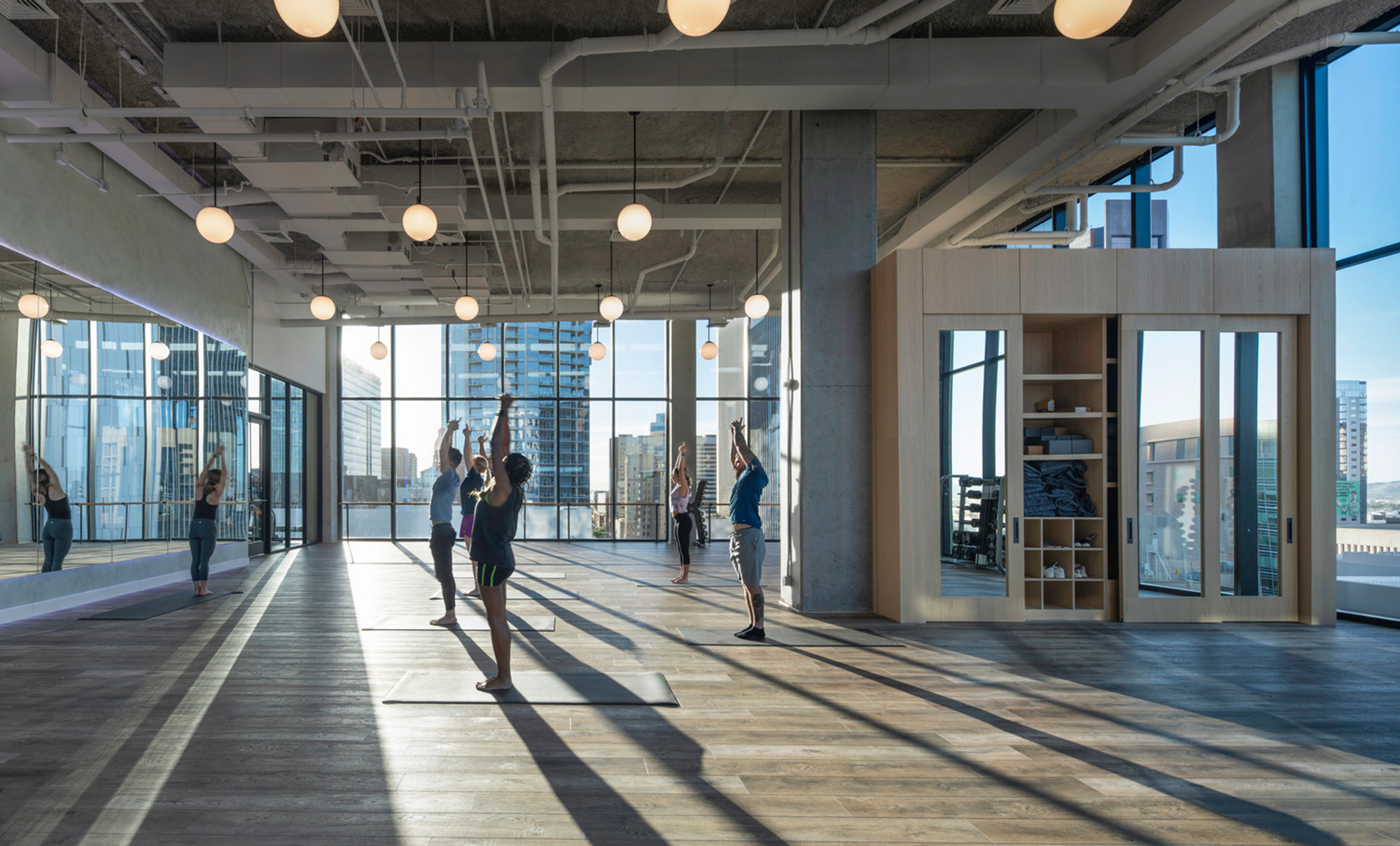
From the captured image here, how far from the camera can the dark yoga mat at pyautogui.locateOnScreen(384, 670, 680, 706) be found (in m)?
4.41

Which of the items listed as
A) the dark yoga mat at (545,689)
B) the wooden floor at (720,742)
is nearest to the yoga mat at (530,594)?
the wooden floor at (720,742)

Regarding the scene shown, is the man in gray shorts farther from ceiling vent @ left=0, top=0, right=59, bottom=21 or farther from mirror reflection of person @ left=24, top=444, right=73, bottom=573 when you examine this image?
mirror reflection of person @ left=24, top=444, right=73, bottom=573

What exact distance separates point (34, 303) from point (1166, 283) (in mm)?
9994

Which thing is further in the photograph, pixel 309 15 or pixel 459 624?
pixel 459 624

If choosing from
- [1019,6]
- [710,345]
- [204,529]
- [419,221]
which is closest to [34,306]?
[204,529]

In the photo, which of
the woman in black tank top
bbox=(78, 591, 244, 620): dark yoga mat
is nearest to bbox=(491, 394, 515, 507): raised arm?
the woman in black tank top

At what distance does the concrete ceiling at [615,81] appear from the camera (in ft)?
19.4

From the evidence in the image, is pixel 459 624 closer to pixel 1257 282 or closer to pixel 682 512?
pixel 682 512

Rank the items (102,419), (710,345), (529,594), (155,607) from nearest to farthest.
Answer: (155,607)
(102,419)
(529,594)
(710,345)

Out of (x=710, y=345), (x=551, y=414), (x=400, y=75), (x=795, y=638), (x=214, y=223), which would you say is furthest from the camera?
(x=551, y=414)

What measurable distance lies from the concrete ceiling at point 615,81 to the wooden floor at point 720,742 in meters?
4.30

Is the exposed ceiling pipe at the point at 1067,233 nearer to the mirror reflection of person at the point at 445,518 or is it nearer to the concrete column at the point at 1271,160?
the concrete column at the point at 1271,160

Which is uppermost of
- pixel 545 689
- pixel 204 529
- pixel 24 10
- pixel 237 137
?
pixel 24 10

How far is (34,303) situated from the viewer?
702cm
